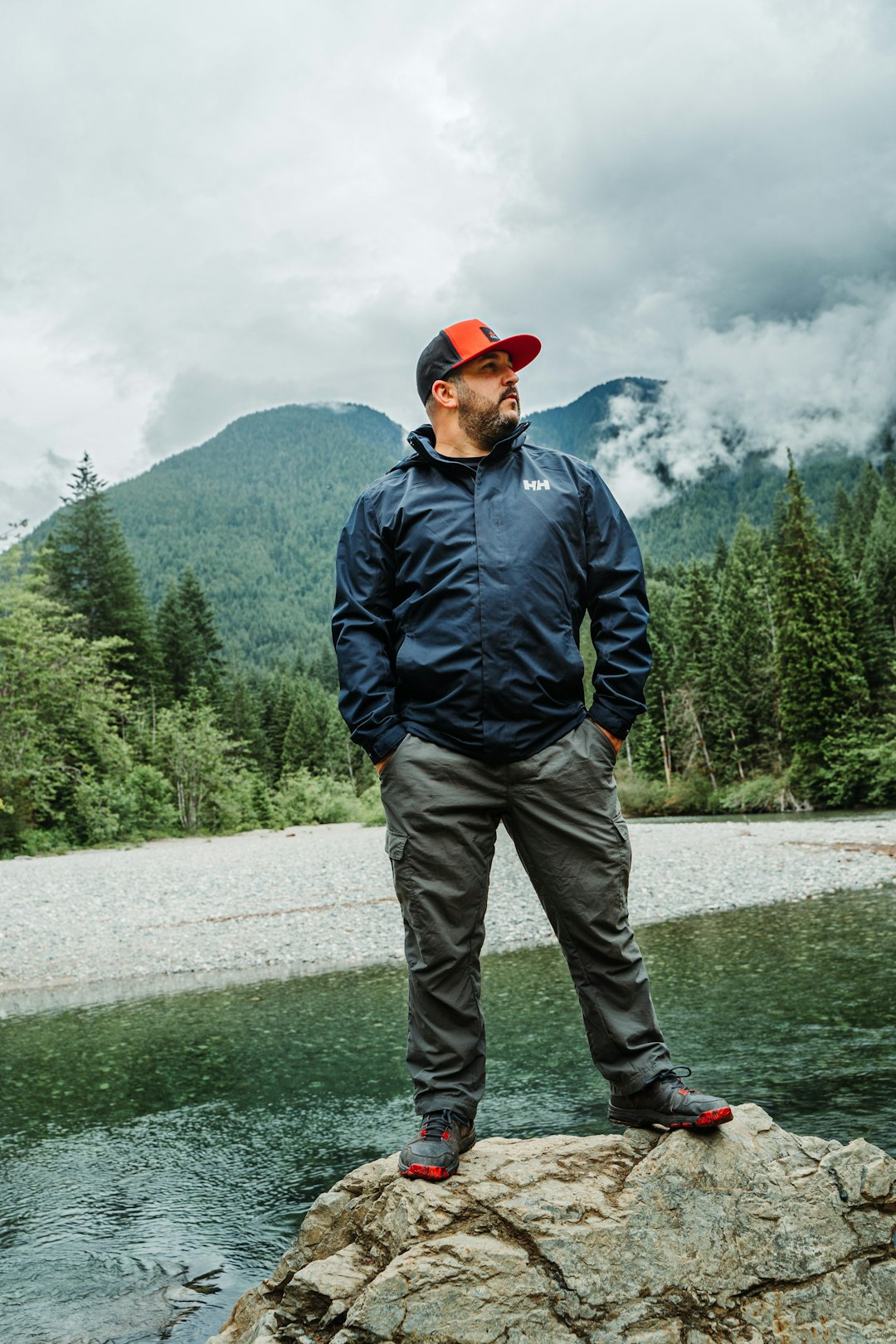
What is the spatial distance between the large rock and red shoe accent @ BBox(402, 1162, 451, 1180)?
4 cm

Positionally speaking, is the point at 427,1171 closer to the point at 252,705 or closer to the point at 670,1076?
the point at 670,1076

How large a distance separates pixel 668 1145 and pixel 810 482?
691ft

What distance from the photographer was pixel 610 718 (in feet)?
11.1

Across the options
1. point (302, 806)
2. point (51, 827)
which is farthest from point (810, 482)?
point (51, 827)

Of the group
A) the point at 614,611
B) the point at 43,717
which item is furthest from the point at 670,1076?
the point at 43,717

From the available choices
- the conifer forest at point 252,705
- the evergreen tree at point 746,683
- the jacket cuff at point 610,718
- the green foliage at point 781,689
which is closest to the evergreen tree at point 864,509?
the conifer forest at point 252,705

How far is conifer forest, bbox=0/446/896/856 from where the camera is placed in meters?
30.2

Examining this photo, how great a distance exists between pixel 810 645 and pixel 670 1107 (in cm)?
3905

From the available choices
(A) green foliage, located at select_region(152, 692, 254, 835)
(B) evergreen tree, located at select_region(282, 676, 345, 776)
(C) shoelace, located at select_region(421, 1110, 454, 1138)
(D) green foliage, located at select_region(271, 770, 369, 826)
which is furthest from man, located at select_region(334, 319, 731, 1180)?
(B) evergreen tree, located at select_region(282, 676, 345, 776)

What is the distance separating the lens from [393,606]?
11.7ft

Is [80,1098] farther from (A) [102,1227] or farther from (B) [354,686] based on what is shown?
(B) [354,686]

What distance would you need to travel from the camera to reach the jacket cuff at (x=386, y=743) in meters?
3.30

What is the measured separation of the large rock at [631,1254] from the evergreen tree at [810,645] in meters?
37.1

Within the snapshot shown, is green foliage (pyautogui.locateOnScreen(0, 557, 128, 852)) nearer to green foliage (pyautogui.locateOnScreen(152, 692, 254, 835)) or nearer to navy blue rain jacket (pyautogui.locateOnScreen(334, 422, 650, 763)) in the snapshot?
green foliage (pyautogui.locateOnScreen(152, 692, 254, 835))
